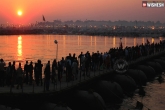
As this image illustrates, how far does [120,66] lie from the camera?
90.1ft

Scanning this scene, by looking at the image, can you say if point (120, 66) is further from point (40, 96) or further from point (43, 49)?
point (43, 49)

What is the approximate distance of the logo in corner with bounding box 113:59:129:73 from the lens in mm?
25659

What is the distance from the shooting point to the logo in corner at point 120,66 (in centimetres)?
2566

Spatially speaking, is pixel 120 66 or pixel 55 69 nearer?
pixel 55 69

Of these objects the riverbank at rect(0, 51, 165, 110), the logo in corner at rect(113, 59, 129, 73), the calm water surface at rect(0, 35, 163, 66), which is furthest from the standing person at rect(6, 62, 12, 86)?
the calm water surface at rect(0, 35, 163, 66)

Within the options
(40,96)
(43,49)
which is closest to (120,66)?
(40,96)

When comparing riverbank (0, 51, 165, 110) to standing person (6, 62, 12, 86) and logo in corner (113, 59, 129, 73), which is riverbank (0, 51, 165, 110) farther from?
logo in corner (113, 59, 129, 73)

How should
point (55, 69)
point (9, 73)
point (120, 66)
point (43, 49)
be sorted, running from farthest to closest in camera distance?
point (43, 49), point (120, 66), point (55, 69), point (9, 73)

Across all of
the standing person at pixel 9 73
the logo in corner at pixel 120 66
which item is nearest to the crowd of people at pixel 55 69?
the standing person at pixel 9 73

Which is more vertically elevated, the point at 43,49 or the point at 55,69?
the point at 43,49

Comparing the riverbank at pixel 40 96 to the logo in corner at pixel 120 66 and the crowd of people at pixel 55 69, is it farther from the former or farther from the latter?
the logo in corner at pixel 120 66

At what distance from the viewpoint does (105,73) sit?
2323cm

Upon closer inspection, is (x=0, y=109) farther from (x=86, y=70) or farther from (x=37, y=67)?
(x=86, y=70)

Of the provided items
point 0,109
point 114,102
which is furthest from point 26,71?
point 114,102
